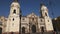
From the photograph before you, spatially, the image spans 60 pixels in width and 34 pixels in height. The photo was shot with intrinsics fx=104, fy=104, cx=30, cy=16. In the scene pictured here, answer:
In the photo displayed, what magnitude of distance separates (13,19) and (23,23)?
12.1 ft

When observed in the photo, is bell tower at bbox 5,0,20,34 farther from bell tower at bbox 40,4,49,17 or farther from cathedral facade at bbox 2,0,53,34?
bell tower at bbox 40,4,49,17

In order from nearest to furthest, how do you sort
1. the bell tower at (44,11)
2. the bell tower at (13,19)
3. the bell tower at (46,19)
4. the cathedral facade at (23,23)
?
the bell tower at (13,19)
the cathedral facade at (23,23)
the bell tower at (46,19)
the bell tower at (44,11)

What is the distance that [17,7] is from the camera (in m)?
37.2

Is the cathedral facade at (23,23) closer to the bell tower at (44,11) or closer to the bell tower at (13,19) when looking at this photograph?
the bell tower at (13,19)

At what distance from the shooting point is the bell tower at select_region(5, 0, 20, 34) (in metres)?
33.5

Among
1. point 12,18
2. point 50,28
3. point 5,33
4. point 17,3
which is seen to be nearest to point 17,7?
→ point 17,3

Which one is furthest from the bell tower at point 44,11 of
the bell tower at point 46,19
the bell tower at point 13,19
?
the bell tower at point 13,19

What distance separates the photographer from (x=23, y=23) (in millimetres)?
35844

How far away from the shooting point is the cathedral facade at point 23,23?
33906mm

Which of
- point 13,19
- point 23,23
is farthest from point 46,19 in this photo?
point 13,19

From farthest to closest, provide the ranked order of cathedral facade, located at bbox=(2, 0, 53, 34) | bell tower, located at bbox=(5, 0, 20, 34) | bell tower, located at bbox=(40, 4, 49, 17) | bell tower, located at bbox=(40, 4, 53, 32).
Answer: bell tower, located at bbox=(40, 4, 49, 17), bell tower, located at bbox=(40, 4, 53, 32), cathedral facade, located at bbox=(2, 0, 53, 34), bell tower, located at bbox=(5, 0, 20, 34)

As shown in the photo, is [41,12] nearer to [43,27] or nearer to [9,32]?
[43,27]

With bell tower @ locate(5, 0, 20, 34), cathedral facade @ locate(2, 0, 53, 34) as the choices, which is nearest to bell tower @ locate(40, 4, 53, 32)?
cathedral facade @ locate(2, 0, 53, 34)

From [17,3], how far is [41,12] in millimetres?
10848
